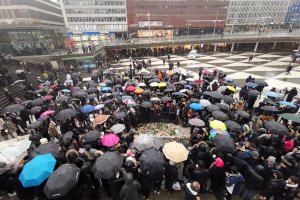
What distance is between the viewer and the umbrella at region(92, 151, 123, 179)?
453 centimetres

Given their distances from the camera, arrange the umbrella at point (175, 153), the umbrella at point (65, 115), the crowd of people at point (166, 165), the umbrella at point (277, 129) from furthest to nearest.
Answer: the umbrella at point (65, 115)
the umbrella at point (277, 129)
the umbrella at point (175, 153)
the crowd of people at point (166, 165)

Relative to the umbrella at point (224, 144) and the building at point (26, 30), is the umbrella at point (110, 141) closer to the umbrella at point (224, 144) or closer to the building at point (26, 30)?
the umbrella at point (224, 144)

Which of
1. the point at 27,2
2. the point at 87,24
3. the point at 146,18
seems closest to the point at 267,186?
the point at 27,2

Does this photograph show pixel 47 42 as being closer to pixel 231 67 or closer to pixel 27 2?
pixel 27 2

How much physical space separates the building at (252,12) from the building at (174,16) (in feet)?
51.0

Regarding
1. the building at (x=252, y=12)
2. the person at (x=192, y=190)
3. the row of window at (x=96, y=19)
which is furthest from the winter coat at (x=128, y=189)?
the building at (x=252, y=12)

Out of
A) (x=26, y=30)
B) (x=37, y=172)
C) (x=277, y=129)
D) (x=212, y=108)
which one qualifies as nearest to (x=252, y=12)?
(x=26, y=30)

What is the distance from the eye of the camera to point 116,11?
189 ft

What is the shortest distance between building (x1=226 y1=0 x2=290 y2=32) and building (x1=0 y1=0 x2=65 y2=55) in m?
68.1

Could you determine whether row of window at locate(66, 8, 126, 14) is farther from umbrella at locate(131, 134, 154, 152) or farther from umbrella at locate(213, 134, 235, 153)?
umbrella at locate(213, 134, 235, 153)

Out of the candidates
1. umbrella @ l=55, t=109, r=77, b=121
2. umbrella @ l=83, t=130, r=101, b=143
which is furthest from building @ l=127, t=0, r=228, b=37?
umbrella @ l=83, t=130, r=101, b=143

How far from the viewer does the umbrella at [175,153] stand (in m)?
5.09

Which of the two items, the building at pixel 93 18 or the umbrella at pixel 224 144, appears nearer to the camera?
the umbrella at pixel 224 144

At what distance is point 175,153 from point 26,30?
29903mm
